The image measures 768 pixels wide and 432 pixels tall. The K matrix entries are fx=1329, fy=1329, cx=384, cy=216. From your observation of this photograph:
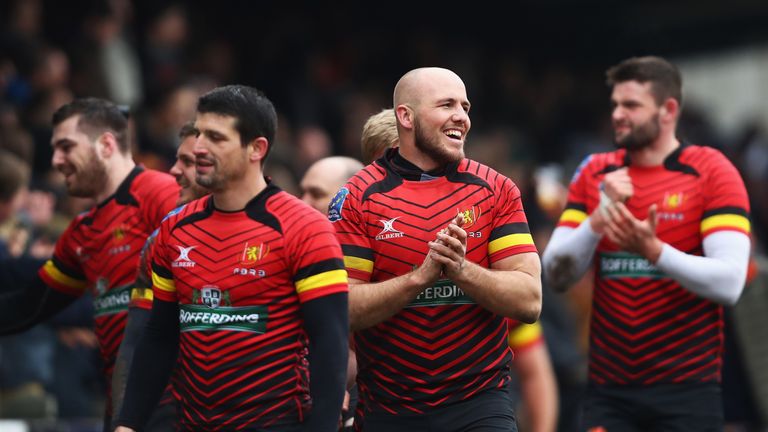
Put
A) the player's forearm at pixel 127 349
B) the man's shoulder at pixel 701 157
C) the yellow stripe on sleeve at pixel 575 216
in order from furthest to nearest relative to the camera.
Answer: the yellow stripe on sleeve at pixel 575 216, the man's shoulder at pixel 701 157, the player's forearm at pixel 127 349

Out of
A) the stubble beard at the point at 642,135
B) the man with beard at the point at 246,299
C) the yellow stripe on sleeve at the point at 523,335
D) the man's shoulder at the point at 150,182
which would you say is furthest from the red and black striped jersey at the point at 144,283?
the yellow stripe on sleeve at the point at 523,335

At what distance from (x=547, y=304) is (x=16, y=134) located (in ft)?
15.5

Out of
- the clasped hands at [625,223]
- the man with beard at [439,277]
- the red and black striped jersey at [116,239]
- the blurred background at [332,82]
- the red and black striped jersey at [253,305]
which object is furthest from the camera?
the blurred background at [332,82]

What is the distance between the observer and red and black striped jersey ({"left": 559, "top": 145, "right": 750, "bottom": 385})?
7.37 meters

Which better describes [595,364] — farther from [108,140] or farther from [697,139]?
[697,139]

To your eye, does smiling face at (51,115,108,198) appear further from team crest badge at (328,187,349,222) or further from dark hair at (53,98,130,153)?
team crest badge at (328,187,349,222)

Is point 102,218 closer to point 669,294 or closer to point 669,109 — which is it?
point 669,294

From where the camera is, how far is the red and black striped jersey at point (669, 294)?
7367 mm

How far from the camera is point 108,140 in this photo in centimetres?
729

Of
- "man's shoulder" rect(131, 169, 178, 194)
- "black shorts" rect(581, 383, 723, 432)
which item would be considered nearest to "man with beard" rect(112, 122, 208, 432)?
"man's shoulder" rect(131, 169, 178, 194)

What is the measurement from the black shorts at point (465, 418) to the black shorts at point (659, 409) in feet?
4.99

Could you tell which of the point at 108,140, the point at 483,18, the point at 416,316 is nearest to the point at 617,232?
the point at 416,316

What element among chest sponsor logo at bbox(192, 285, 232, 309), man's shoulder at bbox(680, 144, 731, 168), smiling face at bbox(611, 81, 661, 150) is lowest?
chest sponsor logo at bbox(192, 285, 232, 309)

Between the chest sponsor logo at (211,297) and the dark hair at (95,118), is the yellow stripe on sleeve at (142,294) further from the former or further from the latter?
the dark hair at (95,118)
